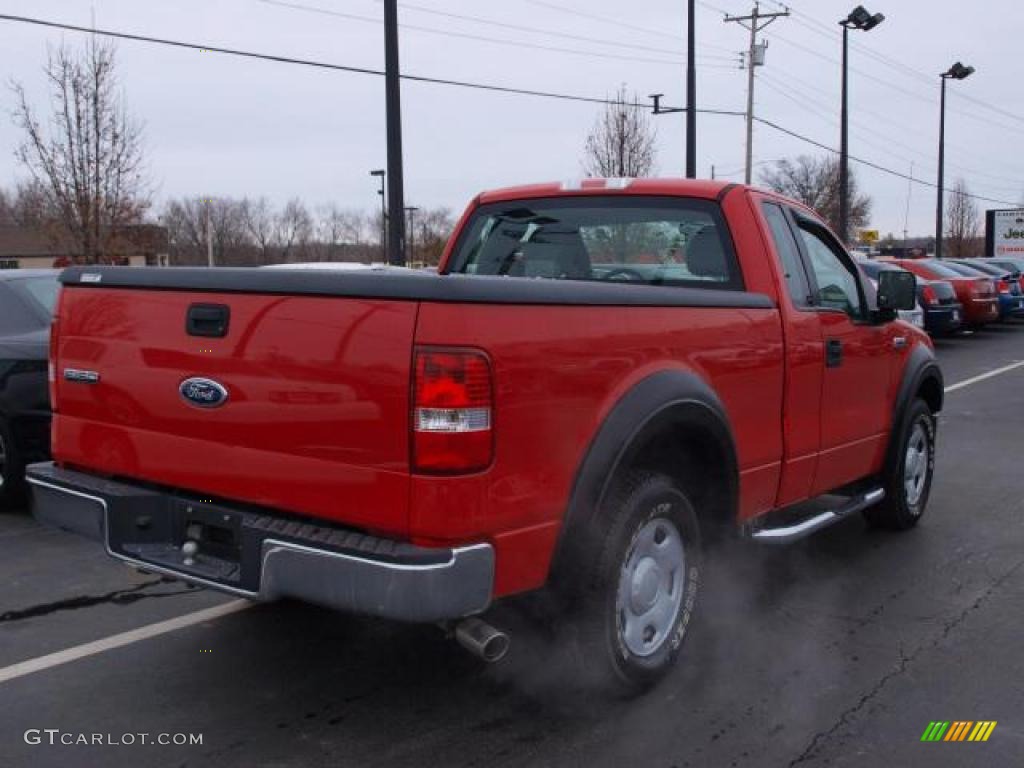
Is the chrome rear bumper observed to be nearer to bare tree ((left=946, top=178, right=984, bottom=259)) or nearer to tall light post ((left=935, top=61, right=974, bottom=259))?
tall light post ((left=935, top=61, right=974, bottom=259))

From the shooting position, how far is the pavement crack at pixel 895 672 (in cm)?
346

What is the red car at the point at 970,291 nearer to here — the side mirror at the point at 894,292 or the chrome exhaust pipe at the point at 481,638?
the side mirror at the point at 894,292

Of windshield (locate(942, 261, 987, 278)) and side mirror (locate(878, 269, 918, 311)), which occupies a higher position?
windshield (locate(942, 261, 987, 278))

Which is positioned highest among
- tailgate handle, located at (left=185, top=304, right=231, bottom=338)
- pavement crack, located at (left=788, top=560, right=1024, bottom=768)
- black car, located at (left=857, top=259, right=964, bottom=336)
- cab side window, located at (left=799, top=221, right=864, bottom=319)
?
cab side window, located at (left=799, top=221, right=864, bottom=319)

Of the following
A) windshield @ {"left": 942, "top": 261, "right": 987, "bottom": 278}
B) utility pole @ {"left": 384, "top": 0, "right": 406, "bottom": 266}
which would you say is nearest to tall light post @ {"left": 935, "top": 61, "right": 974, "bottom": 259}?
windshield @ {"left": 942, "top": 261, "right": 987, "bottom": 278}

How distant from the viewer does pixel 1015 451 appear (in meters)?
8.80

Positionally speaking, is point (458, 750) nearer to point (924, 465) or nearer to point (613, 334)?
point (613, 334)

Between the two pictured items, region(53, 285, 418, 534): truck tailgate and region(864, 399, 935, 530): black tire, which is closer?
region(53, 285, 418, 534): truck tailgate

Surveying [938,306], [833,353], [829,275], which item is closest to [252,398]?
[833,353]

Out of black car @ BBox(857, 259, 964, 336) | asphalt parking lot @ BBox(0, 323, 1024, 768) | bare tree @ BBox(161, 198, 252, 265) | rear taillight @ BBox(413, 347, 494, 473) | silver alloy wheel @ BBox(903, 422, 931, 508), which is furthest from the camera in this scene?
bare tree @ BBox(161, 198, 252, 265)

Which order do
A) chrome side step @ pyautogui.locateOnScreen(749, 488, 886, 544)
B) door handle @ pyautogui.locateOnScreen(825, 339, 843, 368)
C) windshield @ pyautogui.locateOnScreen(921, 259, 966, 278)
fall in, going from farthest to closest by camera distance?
windshield @ pyautogui.locateOnScreen(921, 259, 966, 278) < door handle @ pyautogui.locateOnScreen(825, 339, 843, 368) < chrome side step @ pyautogui.locateOnScreen(749, 488, 886, 544)

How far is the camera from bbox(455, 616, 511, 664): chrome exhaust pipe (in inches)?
129

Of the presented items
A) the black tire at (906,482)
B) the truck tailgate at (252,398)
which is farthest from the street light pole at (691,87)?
the truck tailgate at (252,398)

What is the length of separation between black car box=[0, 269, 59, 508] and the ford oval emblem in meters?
3.23
